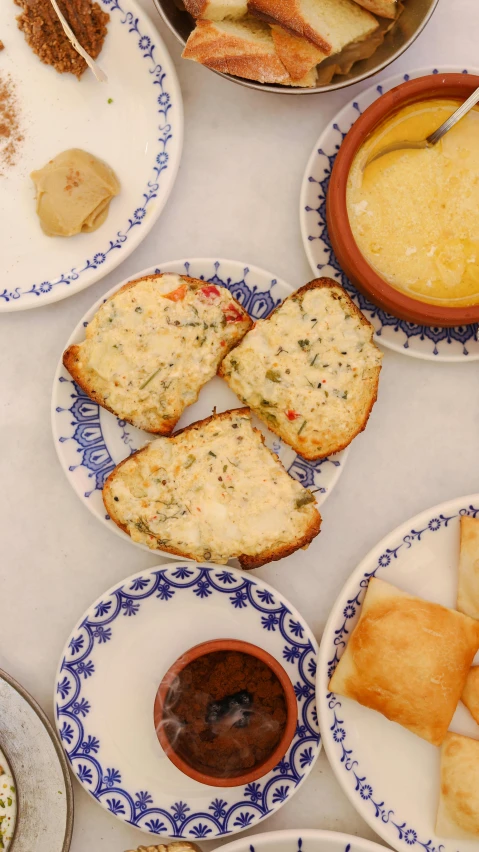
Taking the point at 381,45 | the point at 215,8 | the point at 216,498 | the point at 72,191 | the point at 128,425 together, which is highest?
the point at 215,8

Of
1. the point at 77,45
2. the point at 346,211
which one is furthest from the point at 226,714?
the point at 77,45

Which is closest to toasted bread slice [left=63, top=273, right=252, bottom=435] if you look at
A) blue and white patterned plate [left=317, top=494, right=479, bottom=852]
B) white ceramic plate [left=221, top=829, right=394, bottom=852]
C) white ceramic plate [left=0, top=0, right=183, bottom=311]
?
white ceramic plate [left=0, top=0, right=183, bottom=311]

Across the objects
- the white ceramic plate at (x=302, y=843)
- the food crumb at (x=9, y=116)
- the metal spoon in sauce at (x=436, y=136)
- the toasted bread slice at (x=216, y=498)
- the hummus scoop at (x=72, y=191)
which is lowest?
the white ceramic plate at (x=302, y=843)

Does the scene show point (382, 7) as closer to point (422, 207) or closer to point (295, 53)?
point (295, 53)

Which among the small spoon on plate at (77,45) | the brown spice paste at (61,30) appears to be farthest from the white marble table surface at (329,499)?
the small spoon on plate at (77,45)

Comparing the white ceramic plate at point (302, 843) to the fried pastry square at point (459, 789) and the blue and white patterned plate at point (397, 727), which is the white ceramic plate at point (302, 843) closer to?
the blue and white patterned plate at point (397, 727)

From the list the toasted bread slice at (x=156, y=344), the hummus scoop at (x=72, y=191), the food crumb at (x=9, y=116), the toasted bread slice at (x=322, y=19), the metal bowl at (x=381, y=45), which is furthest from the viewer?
the food crumb at (x=9, y=116)

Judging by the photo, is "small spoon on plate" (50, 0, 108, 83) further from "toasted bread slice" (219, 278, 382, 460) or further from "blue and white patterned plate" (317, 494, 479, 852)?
"blue and white patterned plate" (317, 494, 479, 852)

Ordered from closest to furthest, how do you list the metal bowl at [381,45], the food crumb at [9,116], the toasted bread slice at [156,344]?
the metal bowl at [381,45] < the toasted bread slice at [156,344] < the food crumb at [9,116]
